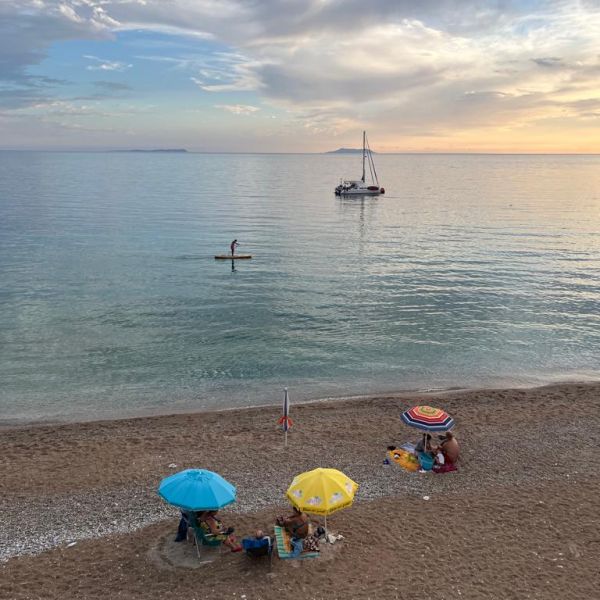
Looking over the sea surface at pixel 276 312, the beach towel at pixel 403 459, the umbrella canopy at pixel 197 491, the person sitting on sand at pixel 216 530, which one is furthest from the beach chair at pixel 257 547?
the sea surface at pixel 276 312

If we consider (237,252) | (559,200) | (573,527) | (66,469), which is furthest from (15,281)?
(559,200)

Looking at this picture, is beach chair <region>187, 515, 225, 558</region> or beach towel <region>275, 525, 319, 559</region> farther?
beach chair <region>187, 515, 225, 558</region>

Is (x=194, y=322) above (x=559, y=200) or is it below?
below

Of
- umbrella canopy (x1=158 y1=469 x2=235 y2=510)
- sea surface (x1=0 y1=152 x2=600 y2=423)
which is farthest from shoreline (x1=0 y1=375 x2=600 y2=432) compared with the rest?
umbrella canopy (x1=158 y1=469 x2=235 y2=510)

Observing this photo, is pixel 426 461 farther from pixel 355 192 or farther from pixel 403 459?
pixel 355 192

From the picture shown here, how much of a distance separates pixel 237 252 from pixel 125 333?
23.8 metres

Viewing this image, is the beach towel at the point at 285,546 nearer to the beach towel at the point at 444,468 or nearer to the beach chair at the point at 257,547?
the beach chair at the point at 257,547

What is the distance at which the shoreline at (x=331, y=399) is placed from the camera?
20281mm

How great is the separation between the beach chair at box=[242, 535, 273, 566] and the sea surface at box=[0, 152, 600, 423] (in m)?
10.9

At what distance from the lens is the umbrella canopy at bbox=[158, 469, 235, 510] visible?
35.9 feet

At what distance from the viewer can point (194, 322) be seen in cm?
3184

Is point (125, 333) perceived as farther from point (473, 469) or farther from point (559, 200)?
point (559, 200)

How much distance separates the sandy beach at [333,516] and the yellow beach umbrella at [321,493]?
1.15m

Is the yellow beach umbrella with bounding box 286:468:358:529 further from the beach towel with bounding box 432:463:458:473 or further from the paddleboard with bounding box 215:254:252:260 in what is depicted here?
the paddleboard with bounding box 215:254:252:260
